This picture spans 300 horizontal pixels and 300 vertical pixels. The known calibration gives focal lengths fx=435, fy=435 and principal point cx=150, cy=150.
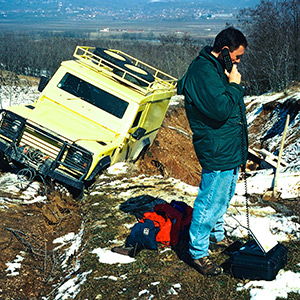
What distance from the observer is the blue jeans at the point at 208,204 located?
13.2ft

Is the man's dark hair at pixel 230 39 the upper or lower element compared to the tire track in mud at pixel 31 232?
→ upper

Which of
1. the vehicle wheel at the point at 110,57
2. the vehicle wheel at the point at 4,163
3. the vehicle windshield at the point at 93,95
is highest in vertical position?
the vehicle wheel at the point at 110,57

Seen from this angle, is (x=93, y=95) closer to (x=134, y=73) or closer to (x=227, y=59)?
(x=134, y=73)

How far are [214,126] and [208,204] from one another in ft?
2.45

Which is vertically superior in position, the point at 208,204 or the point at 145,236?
the point at 208,204

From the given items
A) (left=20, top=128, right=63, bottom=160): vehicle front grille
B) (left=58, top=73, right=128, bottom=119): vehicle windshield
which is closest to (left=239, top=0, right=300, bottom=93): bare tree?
(left=58, top=73, right=128, bottom=119): vehicle windshield

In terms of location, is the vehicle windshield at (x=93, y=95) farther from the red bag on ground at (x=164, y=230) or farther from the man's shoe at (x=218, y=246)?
the man's shoe at (x=218, y=246)

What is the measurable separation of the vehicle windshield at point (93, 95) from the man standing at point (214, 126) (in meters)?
4.50

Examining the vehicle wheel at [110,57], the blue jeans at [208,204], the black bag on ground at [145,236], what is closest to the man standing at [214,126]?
the blue jeans at [208,204]

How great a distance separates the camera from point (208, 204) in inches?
159

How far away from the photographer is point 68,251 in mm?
5250

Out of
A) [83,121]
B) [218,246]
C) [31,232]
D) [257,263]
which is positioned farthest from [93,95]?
[257,263]

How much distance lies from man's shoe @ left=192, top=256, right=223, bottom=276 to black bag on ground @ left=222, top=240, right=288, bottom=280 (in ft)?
0.43

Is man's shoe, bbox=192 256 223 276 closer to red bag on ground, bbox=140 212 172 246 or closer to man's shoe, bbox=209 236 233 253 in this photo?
man's shoe, bbox=209 236 233 253
